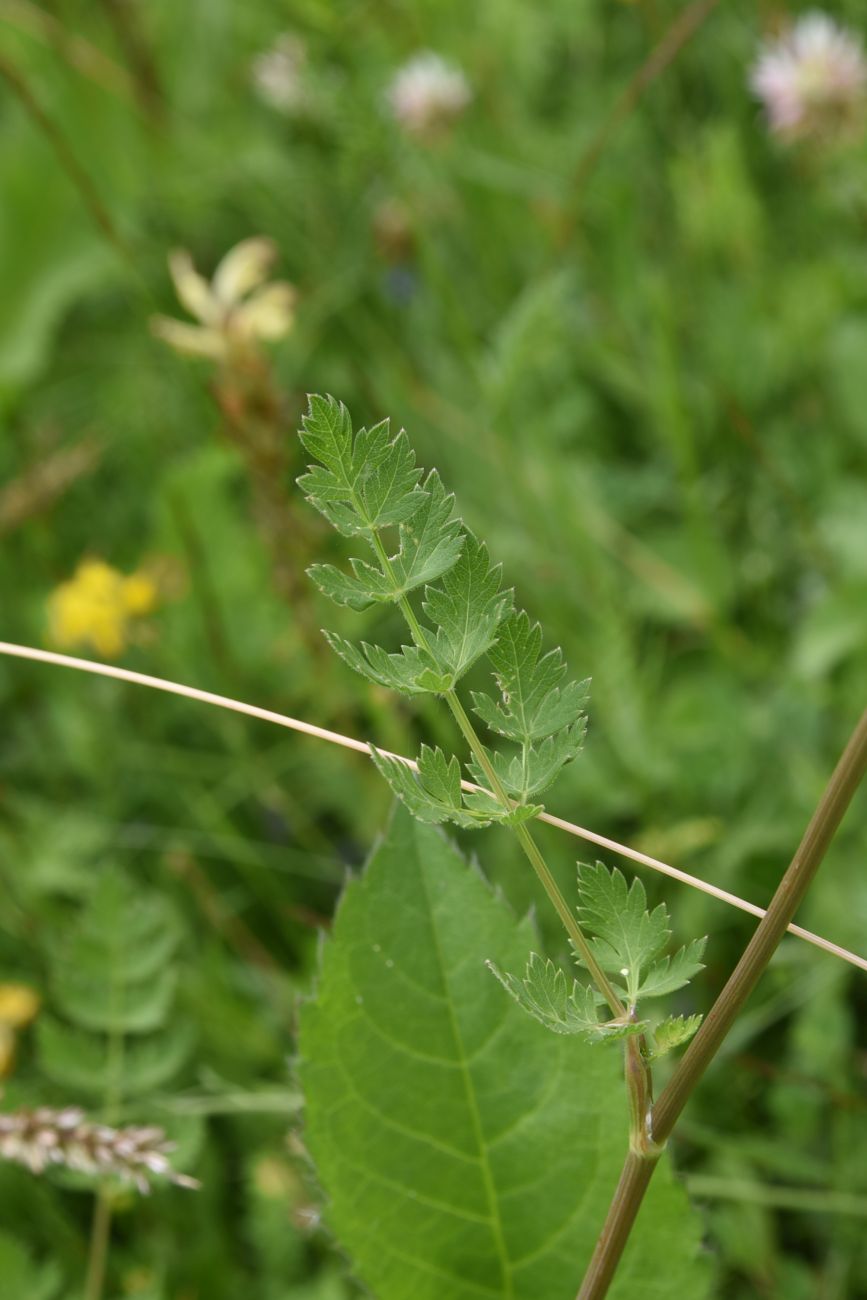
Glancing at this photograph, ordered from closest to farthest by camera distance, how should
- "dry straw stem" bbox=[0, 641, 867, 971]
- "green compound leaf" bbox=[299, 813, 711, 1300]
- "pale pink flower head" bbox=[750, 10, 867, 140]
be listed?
1. "dry straw stem" bbox=[0, 641, 867, 971]
2. "green compound leaf" bbox=[299, 813, 711, 1300]
3. "pale pink flower head" bbox=[750, 10, 867, 140]

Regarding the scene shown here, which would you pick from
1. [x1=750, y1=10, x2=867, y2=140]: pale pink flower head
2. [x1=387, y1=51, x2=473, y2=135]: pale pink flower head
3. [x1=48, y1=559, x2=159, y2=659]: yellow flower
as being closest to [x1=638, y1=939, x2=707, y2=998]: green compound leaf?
[x1=48, y1=559, x2=159, y2=659]: yellow flower

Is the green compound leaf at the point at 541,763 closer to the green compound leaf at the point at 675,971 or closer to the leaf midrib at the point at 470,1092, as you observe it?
the green compound leaf at the point at 675,971

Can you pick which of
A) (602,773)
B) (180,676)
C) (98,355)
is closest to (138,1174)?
(602,773)

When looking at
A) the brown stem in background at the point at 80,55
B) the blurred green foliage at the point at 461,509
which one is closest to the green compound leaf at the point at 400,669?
the blurred green foliage at the point at 461,509

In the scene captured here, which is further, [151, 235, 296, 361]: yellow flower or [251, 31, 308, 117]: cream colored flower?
[251, 31, 308, 117]: cream colored flower

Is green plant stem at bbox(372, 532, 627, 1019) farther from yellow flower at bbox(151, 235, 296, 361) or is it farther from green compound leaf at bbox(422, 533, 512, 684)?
yellow flower at bbox(151, 235, 296, 361)
